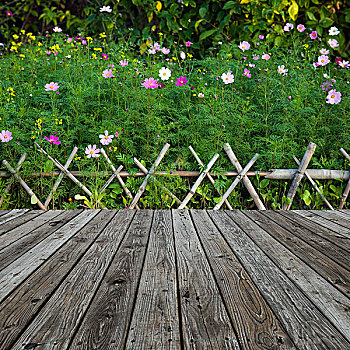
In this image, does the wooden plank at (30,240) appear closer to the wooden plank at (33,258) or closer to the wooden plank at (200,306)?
the wooden plank at (33,258)

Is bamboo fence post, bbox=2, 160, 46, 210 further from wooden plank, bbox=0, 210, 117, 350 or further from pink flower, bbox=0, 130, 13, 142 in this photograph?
wooden plank, bbox=0, 210, 117, 350

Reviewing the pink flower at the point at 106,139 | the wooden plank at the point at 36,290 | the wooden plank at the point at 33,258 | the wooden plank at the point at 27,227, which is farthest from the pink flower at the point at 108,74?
the wooden plank at the point at 36,290

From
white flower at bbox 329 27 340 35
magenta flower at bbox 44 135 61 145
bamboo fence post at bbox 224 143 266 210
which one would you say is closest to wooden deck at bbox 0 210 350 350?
bamboo fence post at bbox 224 143 266 210

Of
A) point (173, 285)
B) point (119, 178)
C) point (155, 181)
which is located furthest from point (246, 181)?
point (173, 285)

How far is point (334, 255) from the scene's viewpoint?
1962 mm

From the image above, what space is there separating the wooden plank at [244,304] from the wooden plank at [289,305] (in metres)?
0.03

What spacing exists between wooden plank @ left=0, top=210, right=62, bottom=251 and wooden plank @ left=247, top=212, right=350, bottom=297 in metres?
1.42

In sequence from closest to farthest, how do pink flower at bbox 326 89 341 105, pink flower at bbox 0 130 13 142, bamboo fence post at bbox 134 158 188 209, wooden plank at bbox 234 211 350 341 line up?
wooden plank at bbox 234 211 350 341 < pink flower at bbox 0 130 13 142 < bamboo fence post at bbox 134 158 188 209 < pink flower at bbox 326 89 341 105

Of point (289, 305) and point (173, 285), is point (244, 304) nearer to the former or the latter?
point (289, 305)

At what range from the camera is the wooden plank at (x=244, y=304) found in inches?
45.3

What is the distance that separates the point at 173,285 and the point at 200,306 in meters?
0.21

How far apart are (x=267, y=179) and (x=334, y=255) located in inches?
56.0

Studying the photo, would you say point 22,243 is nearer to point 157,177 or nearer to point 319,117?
point 157,177

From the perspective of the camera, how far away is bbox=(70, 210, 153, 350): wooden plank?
1138 millimetres
